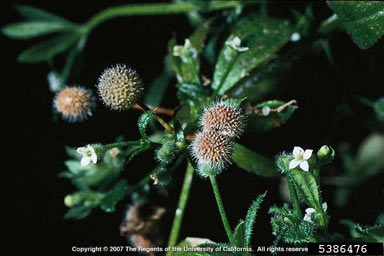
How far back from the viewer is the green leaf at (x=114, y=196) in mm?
2553

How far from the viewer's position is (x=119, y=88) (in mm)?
2107

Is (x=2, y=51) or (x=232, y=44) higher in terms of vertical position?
(x=232, y=44)

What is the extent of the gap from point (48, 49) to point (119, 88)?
5.35 feet

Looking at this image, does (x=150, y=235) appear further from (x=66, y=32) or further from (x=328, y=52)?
(x=66, y=32)

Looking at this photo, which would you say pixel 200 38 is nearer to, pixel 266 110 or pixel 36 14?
pixel 266 110

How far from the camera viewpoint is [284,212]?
1943 millimetres

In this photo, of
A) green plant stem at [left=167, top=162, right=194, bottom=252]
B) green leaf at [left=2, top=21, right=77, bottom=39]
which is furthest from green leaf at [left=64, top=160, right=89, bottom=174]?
green leaf at [left=2, top=21, right=77, bottom=39]

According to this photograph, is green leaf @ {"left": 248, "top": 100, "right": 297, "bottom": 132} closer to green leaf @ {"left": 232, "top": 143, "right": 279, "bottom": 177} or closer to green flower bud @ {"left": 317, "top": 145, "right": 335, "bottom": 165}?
green leaf @ {"left": 232, "top": 143, "right": 279, "bottom": 177}

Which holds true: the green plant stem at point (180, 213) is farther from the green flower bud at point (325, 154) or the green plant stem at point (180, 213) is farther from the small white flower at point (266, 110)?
the green flower bud at point (325, 154)

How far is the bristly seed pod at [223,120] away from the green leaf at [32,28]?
1.86 metres

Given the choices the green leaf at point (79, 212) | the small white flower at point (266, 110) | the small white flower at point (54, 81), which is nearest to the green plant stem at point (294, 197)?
the small white flower at point (266, 110)

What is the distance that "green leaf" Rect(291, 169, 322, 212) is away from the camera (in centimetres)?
196

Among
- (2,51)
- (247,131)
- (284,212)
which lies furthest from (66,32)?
(284,212)

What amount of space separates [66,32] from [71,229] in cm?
145
